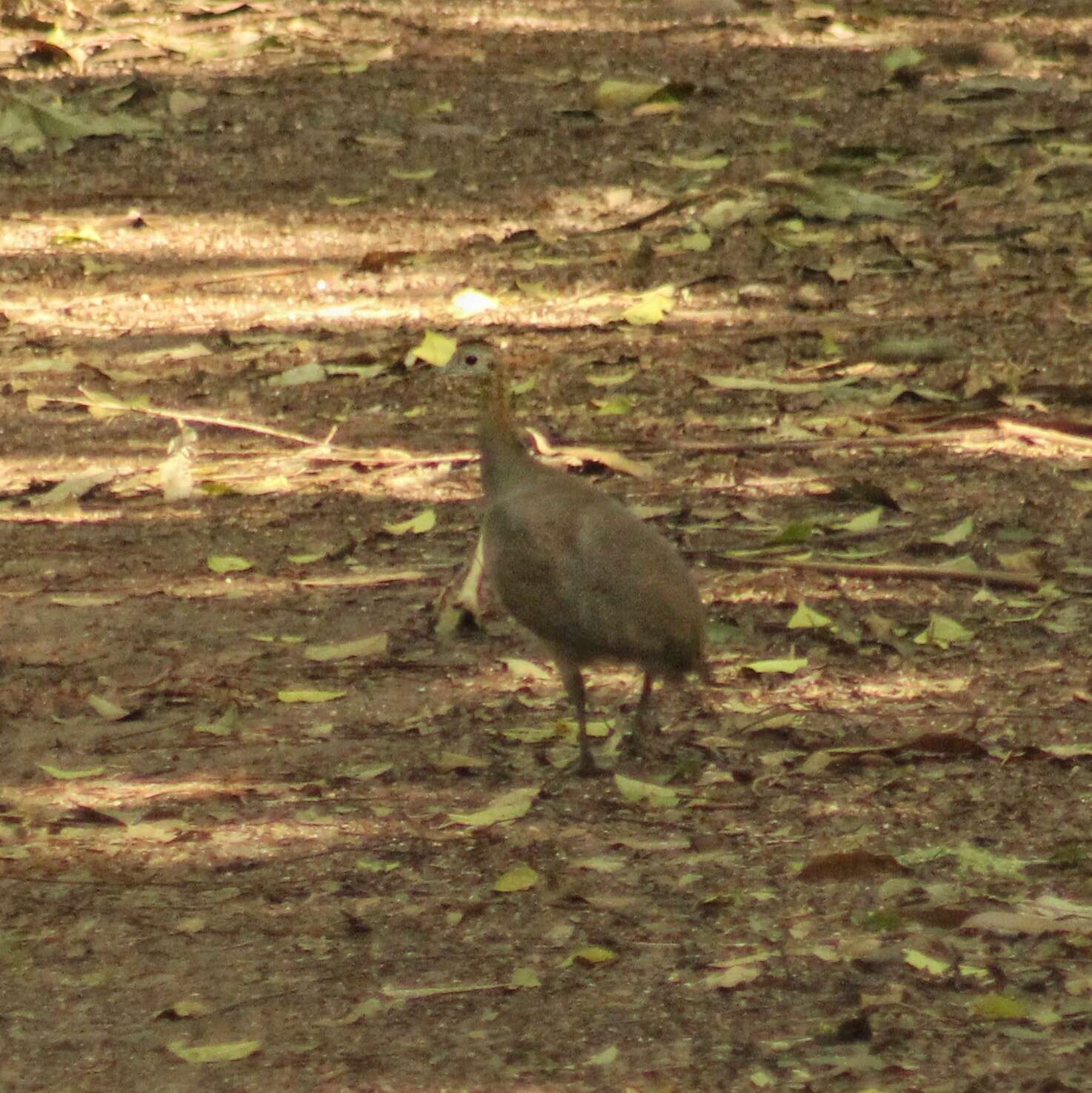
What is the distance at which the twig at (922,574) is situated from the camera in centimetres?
547

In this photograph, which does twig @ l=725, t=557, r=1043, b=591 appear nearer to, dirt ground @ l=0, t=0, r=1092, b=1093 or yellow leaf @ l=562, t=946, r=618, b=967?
dirt ground @ l=0, t=0, r=1092, b=1093

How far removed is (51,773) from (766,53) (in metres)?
6.52

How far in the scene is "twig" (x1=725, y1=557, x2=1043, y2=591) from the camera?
547 cm

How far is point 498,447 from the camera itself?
5078mm

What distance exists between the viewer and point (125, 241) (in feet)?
27.8

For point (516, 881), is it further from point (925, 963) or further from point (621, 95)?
point (621, 95)

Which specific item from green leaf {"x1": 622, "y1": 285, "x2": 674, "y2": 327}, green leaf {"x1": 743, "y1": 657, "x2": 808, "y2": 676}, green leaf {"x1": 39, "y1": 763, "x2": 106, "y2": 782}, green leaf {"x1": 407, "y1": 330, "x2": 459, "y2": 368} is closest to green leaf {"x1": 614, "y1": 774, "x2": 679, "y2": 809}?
green leaf {"x1": 743, "y1": 657, "x2": 808, "y2": 676}

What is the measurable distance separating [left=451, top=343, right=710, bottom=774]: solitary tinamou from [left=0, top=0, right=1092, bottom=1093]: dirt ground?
0.27 meters

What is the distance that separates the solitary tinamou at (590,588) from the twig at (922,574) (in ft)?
2.77

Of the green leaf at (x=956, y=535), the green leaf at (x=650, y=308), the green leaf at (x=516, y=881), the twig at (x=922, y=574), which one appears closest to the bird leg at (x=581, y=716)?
the green leaf at (x=516, y=881)

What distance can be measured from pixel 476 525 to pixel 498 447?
3.25 ft

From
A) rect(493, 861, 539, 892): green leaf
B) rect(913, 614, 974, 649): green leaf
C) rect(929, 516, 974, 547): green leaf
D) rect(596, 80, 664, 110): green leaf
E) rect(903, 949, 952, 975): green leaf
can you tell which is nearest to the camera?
rect(903, 949, 952, 975): green leaf

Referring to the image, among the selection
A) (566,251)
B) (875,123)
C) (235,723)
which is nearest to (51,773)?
(235,723)

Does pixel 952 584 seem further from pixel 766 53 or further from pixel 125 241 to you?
pixel 766 53
